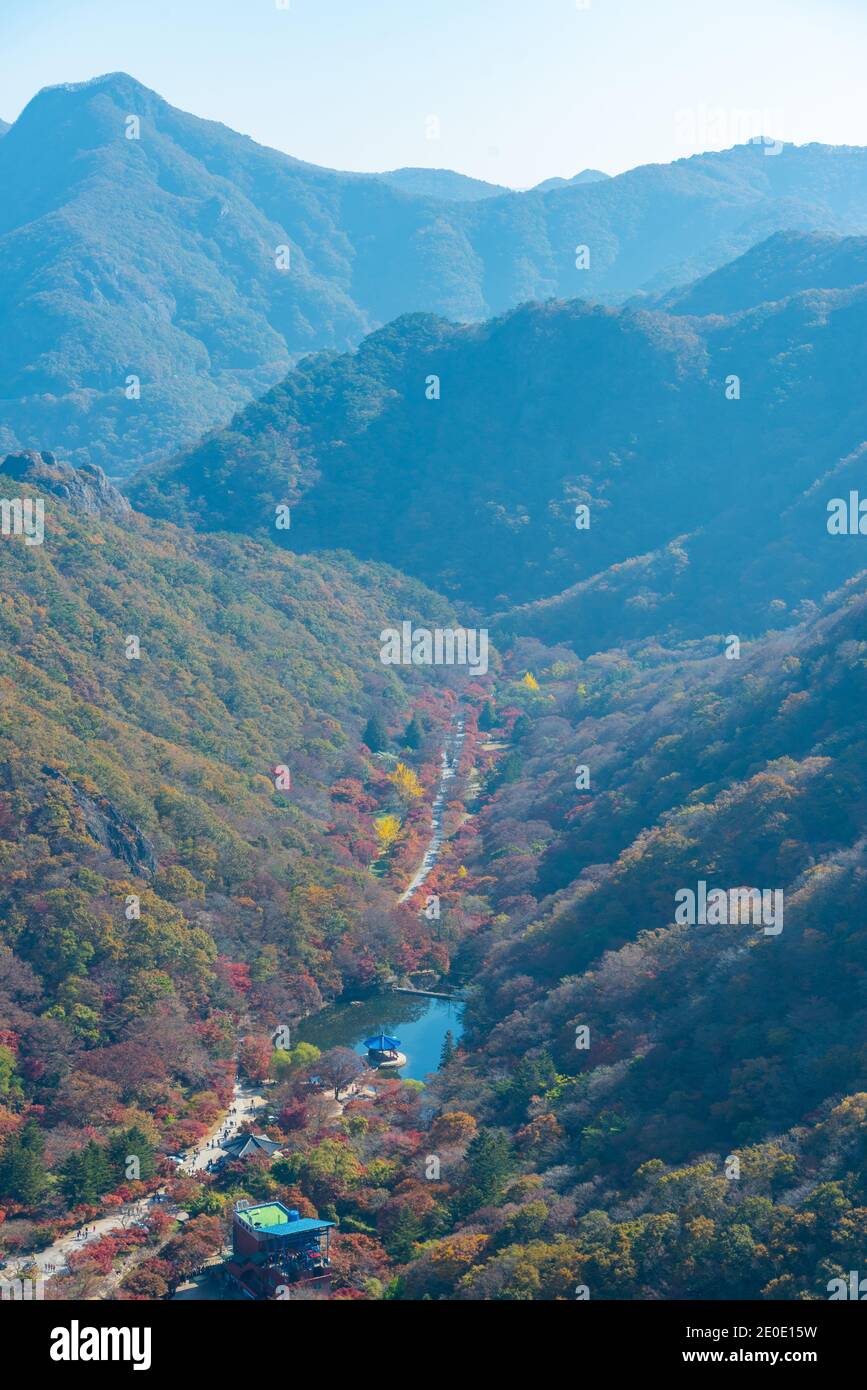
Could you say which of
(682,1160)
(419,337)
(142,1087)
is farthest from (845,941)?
(419,337)

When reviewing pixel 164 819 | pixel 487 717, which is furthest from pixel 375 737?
pixel 164 819

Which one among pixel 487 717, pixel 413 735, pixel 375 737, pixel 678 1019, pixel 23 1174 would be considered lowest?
pixel 23 1174

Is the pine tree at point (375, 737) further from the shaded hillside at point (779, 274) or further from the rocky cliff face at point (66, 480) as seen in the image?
the shaded hillside at point (779, 274)

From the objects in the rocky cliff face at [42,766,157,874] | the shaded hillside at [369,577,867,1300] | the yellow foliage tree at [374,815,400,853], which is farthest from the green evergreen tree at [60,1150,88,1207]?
A: the yellow foliage tree at [374,815,400,853]

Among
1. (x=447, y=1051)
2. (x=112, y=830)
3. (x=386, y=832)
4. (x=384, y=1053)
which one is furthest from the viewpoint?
(x=386, y=832)

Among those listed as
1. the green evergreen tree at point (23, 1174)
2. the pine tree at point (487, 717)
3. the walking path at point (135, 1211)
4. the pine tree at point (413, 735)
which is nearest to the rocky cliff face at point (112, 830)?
the walking path at point (135, 1211)

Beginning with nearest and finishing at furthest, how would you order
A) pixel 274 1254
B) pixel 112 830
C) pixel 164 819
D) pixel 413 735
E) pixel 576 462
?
1. pixel 274 1254
2. pixel 112 830
3. pixel 164 819
4. pixel 413 735
5. pixel 576 462

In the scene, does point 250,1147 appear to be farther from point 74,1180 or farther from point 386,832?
point 386,832

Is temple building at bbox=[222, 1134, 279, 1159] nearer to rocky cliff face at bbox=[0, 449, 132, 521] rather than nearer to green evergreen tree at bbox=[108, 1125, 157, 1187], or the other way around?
green evergreen tree at bbox=[108, 1125, 157, 1187]
